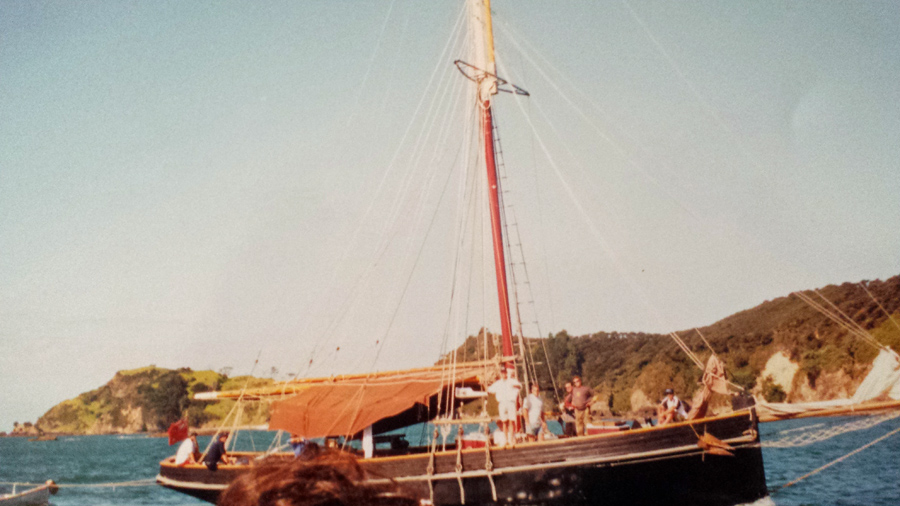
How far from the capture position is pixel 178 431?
16.9m

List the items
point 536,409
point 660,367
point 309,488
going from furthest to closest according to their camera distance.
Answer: point 660,367 < point 536,409 < point 309,488

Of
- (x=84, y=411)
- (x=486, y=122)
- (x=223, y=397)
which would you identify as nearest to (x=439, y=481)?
(x=223, y=397)

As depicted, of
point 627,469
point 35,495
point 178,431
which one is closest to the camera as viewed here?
point 627,469

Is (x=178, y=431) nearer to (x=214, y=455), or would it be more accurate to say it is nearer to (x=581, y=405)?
(x=214, y=455)

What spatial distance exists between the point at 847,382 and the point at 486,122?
183 ft

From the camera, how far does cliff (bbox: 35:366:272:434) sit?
121 meters


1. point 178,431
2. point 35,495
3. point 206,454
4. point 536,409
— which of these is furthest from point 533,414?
point 35,495

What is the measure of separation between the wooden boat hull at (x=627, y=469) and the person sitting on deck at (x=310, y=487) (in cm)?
962

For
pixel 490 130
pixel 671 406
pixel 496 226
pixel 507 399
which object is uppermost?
pixel 490 130

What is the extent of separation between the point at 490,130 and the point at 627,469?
10.7 metres

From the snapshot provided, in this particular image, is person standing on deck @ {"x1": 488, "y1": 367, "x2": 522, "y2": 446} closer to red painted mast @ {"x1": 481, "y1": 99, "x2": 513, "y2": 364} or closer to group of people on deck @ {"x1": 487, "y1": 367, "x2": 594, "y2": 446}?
group of people on deck @ {"x1": 487, "y1": 367, "x2": 594, "y2": 446}

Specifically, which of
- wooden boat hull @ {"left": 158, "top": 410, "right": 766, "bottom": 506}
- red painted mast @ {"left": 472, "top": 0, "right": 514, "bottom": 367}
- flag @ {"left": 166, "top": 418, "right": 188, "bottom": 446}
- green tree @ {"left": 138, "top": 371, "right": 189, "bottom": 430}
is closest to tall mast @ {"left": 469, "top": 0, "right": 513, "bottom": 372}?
red painted mast @ {"left": 472, "top": 0, "right": 514, "bottom": 367}

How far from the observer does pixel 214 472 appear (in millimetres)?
13273

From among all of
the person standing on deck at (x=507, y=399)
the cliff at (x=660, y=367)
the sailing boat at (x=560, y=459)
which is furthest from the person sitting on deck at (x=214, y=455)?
the person standing on deck at (x=507, y=399)
